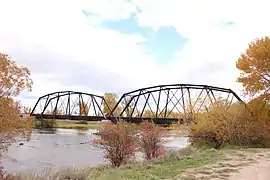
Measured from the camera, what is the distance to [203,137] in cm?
3978

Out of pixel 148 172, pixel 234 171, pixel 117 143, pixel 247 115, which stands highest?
pixel 247 115

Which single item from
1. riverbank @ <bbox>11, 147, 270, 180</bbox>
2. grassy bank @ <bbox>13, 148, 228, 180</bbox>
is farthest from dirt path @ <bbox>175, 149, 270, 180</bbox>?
grassy bank @ <bbox>13, 148, 228, 180</bbox>

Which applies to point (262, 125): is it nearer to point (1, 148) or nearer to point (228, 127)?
point (228, 127)

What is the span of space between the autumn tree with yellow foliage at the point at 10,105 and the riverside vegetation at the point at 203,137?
0.05 metres

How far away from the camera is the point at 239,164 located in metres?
19.8

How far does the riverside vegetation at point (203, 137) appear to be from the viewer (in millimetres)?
18531

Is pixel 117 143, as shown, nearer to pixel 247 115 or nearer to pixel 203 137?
pixel 203 137

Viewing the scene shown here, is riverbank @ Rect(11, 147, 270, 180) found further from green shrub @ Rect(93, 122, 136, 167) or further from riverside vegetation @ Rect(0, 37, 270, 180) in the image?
green shrub @ Rect(93, 122, 136, 167)

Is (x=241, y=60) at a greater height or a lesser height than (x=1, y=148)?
greater

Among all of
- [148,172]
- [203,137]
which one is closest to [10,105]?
[148,172]

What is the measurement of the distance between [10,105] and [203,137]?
22852mm

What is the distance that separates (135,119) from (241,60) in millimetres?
37479

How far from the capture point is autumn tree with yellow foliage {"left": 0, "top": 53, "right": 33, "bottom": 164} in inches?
817

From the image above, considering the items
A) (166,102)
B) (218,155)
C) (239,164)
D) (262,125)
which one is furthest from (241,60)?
(166,102)
